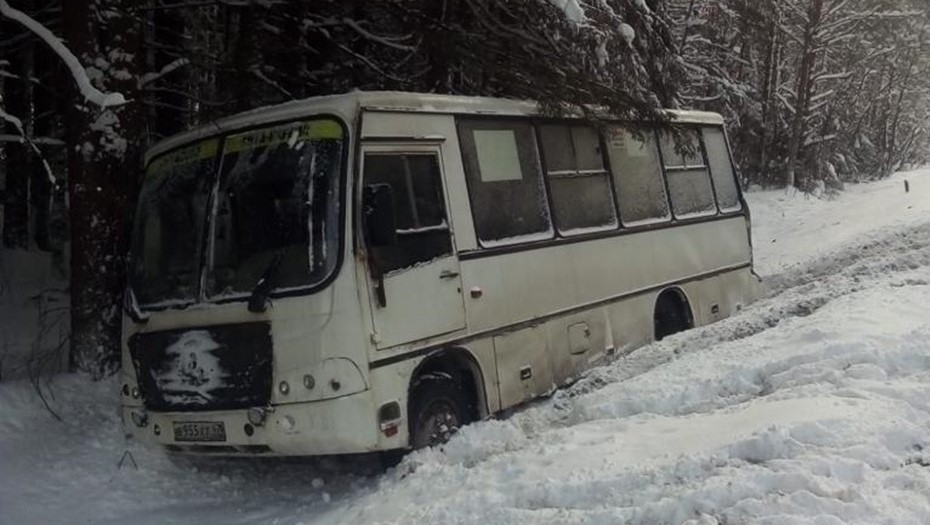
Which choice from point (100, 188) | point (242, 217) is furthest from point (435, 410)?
point (100, 188)

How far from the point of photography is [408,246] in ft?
21.0

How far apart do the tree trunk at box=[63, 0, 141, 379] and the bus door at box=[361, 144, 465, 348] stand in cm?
327

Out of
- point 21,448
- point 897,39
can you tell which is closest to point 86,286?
point 21,448

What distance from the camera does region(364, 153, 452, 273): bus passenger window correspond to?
20.5 ft

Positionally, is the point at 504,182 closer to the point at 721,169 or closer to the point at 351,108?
the point at 351,108

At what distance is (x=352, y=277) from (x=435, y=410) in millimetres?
1332

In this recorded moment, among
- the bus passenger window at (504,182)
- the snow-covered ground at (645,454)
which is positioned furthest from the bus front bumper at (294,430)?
the bus passenger window at (504,182)

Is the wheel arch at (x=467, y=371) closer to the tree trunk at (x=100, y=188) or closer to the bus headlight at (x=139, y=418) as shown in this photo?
the bus headlight at (x=139, y=418)

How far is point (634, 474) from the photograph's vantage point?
452 centimetres

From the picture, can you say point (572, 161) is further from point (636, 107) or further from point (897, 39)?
point (897, 39)

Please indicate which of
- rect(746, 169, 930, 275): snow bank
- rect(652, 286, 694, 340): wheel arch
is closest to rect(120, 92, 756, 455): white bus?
rect(652, 286, 694, 340): wheel arch

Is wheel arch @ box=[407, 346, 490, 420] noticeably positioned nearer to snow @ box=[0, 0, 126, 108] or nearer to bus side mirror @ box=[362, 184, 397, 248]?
bus side mirror @ box=[362, 184, 397, 248]

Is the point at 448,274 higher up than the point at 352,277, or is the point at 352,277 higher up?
the point at 352,277

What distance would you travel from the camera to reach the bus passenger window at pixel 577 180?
830cm
